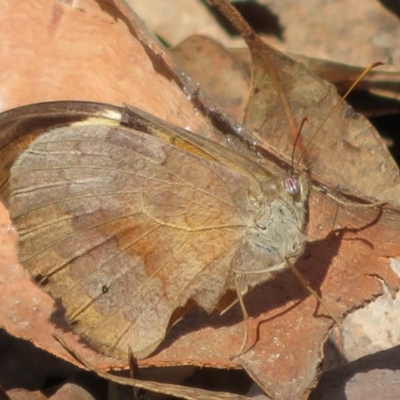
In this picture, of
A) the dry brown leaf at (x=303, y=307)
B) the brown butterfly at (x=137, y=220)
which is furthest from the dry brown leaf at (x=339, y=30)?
A: the brown butterfly at (x=137, y=220)

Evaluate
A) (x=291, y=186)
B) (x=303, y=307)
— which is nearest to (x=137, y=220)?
(x=291, y=186)

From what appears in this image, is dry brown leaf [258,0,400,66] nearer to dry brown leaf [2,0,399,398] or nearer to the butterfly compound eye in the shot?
dry brown leaf [2,0,399,398]

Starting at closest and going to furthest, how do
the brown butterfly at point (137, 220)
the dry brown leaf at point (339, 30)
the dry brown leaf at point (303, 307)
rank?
the dry brown leaf at point (303, 307) < the brown butterfly at point (137, 220) < the dry brown leaf at point (339, 30)

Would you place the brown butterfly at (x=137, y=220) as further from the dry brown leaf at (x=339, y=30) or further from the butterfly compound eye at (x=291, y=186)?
the dry brown leaf at (x=339, y=30)

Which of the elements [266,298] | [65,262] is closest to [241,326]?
[266,298]

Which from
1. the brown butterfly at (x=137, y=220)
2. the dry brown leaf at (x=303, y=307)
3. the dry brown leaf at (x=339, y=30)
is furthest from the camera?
the dry brown leaf at (x=339, y=30)

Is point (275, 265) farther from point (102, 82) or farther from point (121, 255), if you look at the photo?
point (102, 82)

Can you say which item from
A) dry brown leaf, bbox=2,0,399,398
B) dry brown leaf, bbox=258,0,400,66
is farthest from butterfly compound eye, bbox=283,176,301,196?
dry brown leaf, bbox=258,0,400,66
